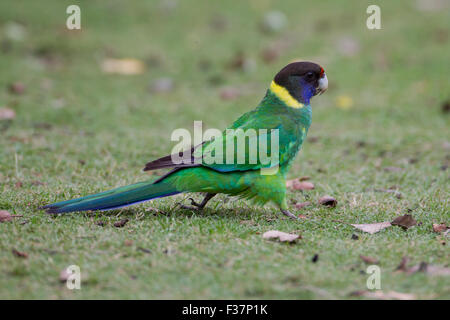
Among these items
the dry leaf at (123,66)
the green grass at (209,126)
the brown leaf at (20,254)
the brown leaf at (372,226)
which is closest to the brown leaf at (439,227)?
the green grass at (209,126)

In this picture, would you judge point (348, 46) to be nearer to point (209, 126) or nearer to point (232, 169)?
point (209, 126)

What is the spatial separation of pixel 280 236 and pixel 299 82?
132 cm

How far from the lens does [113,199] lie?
3303mm

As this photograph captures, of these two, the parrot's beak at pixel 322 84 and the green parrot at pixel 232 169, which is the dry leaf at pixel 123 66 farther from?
the green parrot at pixel 232 169

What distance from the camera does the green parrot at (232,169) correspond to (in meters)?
3.32

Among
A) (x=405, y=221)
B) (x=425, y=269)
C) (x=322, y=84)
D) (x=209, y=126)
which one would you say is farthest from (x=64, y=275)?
(x=209, y=126)

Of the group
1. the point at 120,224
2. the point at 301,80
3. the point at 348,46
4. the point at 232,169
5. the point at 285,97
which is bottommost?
the point at 120,224

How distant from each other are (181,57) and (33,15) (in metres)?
2.66

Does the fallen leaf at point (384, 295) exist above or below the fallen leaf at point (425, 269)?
below

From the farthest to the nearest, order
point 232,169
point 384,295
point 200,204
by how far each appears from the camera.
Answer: point 200,204, point 232,169, point 384,295

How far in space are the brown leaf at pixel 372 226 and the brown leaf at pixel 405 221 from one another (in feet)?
0.14
